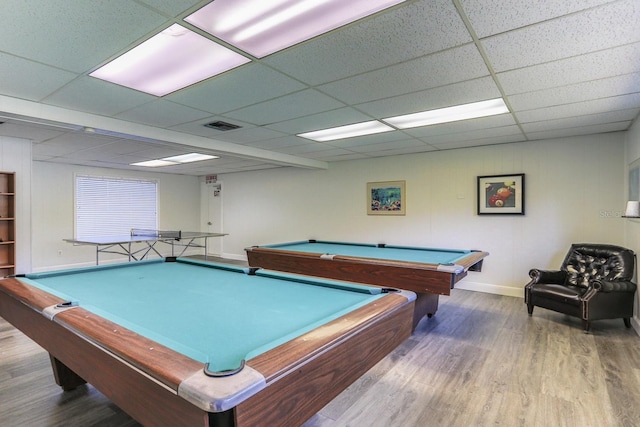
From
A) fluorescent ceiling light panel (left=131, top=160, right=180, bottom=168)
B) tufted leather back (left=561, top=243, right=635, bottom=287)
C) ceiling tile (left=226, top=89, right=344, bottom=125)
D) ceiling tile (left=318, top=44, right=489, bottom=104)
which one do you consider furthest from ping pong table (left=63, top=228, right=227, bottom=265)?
tufted leather back (left=561, top=243, right=635, bottom=287)

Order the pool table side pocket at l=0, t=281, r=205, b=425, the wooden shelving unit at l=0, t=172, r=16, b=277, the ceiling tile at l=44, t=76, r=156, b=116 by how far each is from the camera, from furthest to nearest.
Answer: the wooden shelving unit at l=0, t=172, r=16, b=277, the ceiling tile at l=44, t=76, r=156, b=116, the pool table side pocket at l=0, t=281, r=205, b=425

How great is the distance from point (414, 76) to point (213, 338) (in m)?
2.19

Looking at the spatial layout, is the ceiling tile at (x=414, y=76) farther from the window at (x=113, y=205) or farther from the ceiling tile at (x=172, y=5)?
the window at (x=113, y=205)

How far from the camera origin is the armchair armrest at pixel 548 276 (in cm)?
387

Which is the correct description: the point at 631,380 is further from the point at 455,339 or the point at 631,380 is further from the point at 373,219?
the point at 373,219

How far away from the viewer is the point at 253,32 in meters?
1.85

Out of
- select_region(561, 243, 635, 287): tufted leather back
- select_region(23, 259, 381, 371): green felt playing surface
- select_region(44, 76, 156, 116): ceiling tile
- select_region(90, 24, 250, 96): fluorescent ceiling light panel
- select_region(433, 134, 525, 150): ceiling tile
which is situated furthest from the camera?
select_region(433, 134, 525, 150): ceiling tile

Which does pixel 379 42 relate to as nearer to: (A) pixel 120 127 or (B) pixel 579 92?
(B) pixel 579 92

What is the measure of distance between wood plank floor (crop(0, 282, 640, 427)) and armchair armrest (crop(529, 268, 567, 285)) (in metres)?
0.60

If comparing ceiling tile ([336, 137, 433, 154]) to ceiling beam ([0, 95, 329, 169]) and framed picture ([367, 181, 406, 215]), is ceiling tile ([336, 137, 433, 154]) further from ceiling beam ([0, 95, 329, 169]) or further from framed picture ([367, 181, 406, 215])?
ceiling beam ([0, 95, 329, 169])

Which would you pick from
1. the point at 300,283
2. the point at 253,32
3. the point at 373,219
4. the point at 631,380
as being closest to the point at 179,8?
the point at 253,32

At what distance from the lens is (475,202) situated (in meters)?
5.06

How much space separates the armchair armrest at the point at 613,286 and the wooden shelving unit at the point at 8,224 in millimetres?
6931

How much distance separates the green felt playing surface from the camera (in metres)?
1.24
